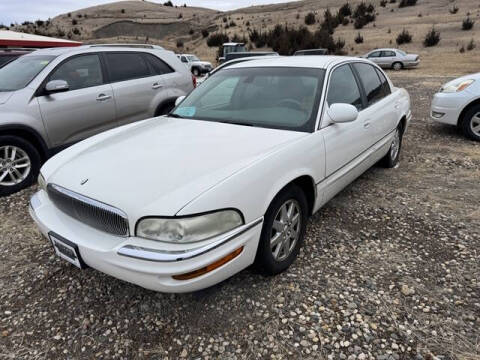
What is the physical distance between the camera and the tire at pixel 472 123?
591 cm

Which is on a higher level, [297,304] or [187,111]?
[187,111]

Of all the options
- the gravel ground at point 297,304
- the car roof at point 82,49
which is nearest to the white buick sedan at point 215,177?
the gravel ground at point 297,304

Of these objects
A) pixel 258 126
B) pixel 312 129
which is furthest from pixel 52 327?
pixel 312 129

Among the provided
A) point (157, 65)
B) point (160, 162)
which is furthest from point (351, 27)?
point (160, 162)

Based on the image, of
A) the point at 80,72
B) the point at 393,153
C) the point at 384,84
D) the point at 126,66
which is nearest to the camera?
the point at 384,84

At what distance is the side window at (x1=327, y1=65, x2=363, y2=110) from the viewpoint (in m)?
3.22

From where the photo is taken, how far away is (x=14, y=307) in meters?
2.52

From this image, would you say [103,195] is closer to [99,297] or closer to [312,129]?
[99,297]

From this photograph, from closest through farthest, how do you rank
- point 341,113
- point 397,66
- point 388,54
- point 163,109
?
point 341,113
point 163,109
point 397,66
point 388,54

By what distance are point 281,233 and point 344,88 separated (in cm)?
172

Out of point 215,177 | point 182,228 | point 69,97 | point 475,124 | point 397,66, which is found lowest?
point 397,66

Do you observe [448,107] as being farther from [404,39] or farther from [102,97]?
[404,39]

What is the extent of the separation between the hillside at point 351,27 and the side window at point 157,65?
50.0 feet

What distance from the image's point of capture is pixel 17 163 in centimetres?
436
